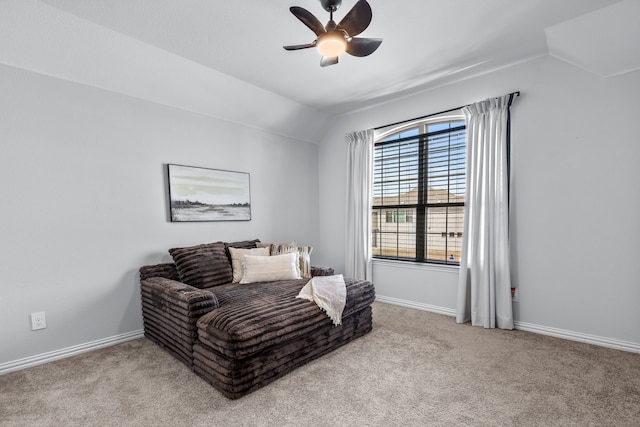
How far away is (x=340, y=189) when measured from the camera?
4.39 meters

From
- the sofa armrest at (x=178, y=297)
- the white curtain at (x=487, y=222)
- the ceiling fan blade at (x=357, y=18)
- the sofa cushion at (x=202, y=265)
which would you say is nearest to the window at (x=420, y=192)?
the white curtain at (x=487, y=222)

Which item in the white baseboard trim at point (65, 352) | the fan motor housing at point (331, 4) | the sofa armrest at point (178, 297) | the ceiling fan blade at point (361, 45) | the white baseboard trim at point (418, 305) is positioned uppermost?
the fan motor housing at point (331, 4)

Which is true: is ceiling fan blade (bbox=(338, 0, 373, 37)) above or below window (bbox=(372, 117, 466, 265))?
above

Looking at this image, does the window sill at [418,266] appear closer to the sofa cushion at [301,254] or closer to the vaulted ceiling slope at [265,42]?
the sofa cushion at [301,254]

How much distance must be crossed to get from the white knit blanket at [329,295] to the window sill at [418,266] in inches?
52.8

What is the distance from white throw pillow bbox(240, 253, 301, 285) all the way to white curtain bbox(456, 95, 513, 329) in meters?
1.84

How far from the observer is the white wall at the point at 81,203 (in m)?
2.23

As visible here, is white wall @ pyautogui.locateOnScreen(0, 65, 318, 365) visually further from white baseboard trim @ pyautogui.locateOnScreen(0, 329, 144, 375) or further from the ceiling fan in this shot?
the ceiling fan

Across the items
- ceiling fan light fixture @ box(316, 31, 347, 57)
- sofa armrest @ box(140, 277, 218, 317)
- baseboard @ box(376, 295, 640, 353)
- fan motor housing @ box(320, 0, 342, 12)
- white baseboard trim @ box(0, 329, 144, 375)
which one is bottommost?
baseboard @ box(376, 295, 640, 353)

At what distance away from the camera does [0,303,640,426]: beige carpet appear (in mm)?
1656

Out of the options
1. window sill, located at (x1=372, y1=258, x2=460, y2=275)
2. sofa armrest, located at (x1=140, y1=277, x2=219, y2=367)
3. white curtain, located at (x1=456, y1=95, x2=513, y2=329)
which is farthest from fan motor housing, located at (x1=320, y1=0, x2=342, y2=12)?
window sill, located at (x1=372, y1=258, x2=460, y2=275)

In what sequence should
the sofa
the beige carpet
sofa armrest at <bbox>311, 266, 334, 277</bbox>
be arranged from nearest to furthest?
1. the beige carpet
2. the sofa
3. sofa armrest at <bbox>311, 266, 334, 277</bbox>

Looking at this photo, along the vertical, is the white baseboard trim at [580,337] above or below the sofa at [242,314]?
below

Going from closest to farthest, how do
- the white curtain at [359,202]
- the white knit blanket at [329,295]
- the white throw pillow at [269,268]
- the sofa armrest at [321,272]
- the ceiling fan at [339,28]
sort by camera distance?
the ceiling fan at [339,28]
the white knit blanket at [329,295]
the white throw pillow at [269,268]
the sofa armrest at [321,272]
the white curtain at [359,202]
